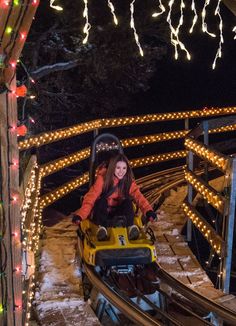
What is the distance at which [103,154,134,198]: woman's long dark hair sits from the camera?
5473 millimetres

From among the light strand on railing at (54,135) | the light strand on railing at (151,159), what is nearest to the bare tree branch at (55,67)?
the light strand on railing at (151,159)

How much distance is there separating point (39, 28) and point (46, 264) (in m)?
8.59

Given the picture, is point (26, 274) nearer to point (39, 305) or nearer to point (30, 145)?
point (39, 305)

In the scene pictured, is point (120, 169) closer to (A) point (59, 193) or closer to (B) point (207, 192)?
(B) point (207, 192)

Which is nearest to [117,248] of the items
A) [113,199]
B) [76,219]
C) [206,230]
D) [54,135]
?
[76,219]

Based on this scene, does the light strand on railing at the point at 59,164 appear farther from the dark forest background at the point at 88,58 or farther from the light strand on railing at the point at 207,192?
the light strand on railing at the point at 207,192

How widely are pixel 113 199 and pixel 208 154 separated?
115 cm

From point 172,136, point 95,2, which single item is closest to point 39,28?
point 95,2

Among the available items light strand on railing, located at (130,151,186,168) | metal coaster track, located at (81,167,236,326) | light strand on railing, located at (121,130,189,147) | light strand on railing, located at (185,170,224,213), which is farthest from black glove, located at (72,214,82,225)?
light strand on railing, located at (130,151,186,168)

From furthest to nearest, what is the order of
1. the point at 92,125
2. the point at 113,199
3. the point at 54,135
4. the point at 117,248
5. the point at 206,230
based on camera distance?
the point at 92,125 → the point at 54,135 → the point at 206,230 → the point at 113,199 → the point at 117,248

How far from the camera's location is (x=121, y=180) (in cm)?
559

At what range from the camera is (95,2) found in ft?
40.2

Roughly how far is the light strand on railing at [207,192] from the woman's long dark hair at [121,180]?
2.92 feet

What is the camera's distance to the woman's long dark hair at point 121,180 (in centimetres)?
547
